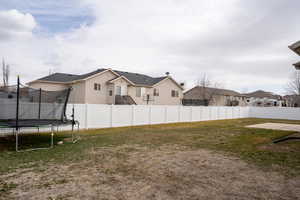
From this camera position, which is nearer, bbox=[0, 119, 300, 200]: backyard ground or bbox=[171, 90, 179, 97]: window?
bbox=[0, 119, 300, 200]: backyard ground

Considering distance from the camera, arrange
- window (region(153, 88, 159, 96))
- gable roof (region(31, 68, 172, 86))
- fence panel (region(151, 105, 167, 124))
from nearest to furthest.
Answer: fence panel (region(151, 105, 167, 124)) < gable roof (region(31, 68, 172, 86)) < window (region(153, 88, 159, 96))

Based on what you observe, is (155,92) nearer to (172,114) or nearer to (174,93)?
(174,93)

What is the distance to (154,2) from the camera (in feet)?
31.3

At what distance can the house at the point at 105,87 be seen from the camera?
19.8 m

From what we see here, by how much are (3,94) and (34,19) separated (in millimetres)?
5992

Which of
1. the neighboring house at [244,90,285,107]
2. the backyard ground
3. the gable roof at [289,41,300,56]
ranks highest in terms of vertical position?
the gable roof at [289,41,300,56]

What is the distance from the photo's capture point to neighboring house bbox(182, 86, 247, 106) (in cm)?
3694

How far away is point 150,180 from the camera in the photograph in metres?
3.66

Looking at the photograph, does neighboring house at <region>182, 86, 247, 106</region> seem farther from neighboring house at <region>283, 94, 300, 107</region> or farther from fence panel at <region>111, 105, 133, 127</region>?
fence panel at <region>111, 105, 133, 127</region>

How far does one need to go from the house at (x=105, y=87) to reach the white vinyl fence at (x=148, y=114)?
5.38m

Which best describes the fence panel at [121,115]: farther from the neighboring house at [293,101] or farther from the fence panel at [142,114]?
the neighboring house at [293,101]

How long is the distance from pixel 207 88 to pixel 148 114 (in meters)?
27.0

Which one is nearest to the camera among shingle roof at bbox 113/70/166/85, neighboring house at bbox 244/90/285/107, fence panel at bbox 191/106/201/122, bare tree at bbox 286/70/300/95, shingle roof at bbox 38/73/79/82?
fence panel at bbox 191/106/201/122

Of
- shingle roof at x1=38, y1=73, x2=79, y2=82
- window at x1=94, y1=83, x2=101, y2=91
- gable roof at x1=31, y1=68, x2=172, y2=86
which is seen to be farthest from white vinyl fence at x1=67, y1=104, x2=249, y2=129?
shingle roof at x1=38, y1=73, x2=79, y2=82
